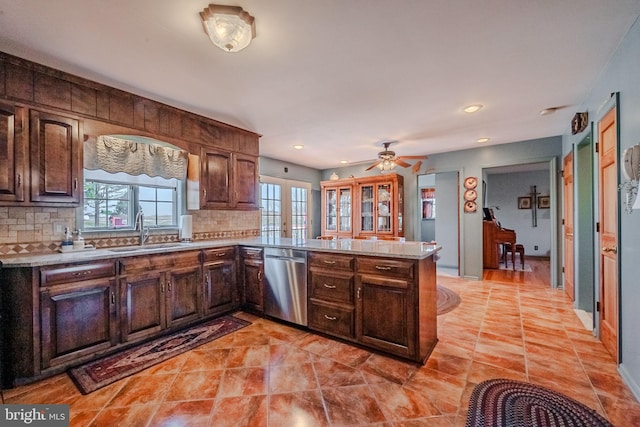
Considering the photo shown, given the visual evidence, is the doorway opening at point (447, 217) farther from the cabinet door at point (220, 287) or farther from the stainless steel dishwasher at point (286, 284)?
the cabinet door at point (220, 287)

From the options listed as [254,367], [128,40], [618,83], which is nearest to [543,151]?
[618,83]

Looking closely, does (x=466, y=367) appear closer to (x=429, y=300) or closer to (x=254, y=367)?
(x=429, y=300)

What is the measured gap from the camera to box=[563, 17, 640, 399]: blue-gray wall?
1.77 meters

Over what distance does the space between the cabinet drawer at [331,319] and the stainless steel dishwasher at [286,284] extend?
4.4 inches

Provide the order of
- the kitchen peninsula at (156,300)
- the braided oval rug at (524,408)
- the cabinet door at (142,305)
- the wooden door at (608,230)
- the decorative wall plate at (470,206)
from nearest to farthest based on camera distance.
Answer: the braided oval rug at (524,408)
the kitchen peninsula at (156,300)
the wooden door at (608,230)
the cabinet door at (142,305)
the decorative wall plate at (470,206)

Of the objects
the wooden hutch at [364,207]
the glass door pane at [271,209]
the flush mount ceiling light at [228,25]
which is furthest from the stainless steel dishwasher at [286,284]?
the wooden hutch at [364,207]

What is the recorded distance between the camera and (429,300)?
7.86 ft

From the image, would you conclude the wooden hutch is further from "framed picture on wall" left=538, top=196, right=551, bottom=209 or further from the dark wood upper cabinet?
"framed picture on wall" left=538, top=196, right=551, bottom=209

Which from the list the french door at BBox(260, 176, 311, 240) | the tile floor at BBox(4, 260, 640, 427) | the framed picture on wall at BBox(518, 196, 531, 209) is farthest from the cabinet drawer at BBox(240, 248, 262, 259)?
the framed picture on wall at BBox(518, 196, 531, 209)

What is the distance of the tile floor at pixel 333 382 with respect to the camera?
64.6 inches

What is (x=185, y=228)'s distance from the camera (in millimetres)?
3418

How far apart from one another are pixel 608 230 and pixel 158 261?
12.6 feet

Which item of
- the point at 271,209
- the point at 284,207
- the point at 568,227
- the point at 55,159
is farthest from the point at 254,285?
the point at 568,227

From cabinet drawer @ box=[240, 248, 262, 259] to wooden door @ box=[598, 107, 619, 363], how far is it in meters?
3.06
